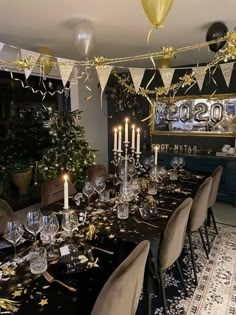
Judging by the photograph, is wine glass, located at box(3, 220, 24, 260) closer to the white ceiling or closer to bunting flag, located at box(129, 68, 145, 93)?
the white ceiling

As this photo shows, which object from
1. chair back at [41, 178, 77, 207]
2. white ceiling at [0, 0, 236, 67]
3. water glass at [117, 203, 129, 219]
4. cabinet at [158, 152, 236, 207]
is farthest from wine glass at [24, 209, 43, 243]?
cabinet at [158, 152, 236, 207]

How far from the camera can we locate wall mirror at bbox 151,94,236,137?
4.49 metres

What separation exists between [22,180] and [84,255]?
3.13 meters

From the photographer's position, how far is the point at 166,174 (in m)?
3.00

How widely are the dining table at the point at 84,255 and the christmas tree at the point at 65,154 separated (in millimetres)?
1956

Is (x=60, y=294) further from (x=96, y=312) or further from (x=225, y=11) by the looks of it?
(x=225, y=11)

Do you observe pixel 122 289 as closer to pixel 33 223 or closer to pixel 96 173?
pixel 33 223

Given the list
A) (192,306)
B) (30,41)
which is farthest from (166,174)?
(30,41)

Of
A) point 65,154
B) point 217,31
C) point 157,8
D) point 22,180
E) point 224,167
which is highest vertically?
point 217,31

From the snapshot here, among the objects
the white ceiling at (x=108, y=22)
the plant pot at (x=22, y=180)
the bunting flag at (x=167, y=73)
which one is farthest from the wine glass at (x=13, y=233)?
the plant pot at (x=22, y=180)

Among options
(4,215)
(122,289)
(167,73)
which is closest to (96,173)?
(4,215)

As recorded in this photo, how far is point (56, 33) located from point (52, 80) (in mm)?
1780

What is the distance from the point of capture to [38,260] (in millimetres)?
1267

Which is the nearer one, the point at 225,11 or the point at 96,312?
the point at 96,312
